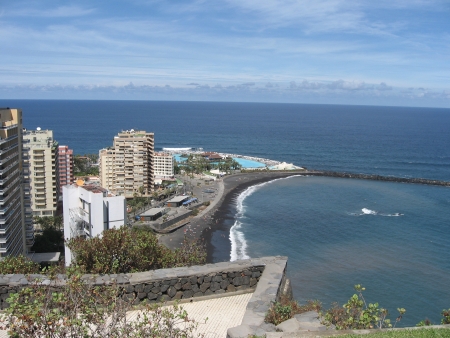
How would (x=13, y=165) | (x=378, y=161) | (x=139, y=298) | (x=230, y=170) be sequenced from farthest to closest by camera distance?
(x=378, y=161) < (x=230, y=170) < (x=13, y=165) < (x=139, y=298)

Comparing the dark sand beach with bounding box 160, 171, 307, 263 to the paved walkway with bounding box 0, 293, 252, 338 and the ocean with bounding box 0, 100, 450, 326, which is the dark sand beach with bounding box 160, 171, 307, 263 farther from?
the paved walkway with bounding box 0, 293, 252, 338

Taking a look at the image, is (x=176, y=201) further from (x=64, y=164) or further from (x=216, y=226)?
(x=64, y=164)

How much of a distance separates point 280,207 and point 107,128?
111m

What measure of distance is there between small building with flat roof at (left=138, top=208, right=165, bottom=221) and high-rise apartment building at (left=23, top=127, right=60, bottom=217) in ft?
29.8

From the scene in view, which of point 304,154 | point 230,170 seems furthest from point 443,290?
point 304,154

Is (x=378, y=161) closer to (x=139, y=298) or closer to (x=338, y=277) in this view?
(x=338, y=277)

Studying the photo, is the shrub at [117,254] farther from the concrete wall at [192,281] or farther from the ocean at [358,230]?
the ocean at [358,230]

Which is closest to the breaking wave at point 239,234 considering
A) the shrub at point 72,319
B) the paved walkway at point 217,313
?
the paved walkway at point 217,313

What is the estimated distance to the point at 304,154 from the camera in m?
94.9

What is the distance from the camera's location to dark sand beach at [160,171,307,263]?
36062 mm

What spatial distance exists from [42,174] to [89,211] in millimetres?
22588

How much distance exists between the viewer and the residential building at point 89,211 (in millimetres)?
25344

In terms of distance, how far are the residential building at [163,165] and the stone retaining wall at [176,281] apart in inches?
2357

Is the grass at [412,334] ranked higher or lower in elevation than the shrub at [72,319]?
lower
